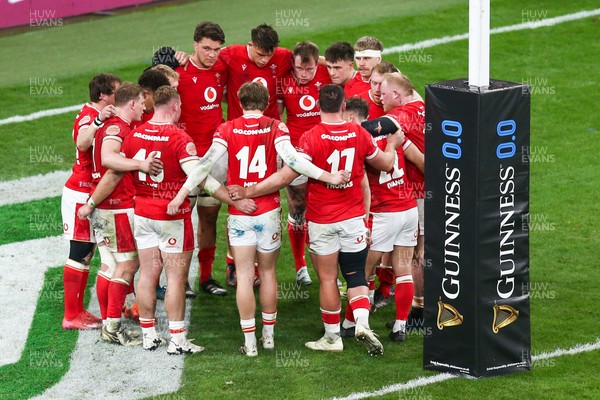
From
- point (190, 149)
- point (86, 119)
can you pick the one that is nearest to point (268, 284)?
point (190, 149)

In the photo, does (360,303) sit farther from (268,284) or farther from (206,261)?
(206,261)

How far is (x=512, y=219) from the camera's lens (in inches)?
322

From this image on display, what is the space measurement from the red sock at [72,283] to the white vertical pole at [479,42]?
12.6 ft

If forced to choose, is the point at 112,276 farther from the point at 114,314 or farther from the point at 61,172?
the point at 61,172

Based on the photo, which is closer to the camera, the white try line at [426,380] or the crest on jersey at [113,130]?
the white try line at [426,380]

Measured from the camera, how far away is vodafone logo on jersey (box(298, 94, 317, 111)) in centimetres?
1071

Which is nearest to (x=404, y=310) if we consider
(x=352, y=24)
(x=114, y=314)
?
(x=114, y=314)

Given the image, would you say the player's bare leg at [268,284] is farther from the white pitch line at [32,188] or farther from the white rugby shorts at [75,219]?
the white pitch line at [32,188]

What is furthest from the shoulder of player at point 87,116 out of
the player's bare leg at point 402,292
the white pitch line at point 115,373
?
the player's bare leg at point 402,292

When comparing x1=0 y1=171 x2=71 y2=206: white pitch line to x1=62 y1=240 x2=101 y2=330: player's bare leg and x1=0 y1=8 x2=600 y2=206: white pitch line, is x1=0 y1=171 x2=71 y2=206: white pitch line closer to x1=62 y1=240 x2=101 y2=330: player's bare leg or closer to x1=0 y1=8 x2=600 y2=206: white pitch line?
x1=0 y1=8 x2=600 y2=206: white pitch line

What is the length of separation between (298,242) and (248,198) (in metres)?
2.10

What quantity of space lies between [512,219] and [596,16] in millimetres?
11799

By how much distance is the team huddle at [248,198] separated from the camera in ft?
28.5

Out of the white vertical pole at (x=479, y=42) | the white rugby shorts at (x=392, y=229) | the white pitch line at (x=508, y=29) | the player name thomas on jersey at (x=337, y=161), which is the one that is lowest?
the white rugby shorts at (x=392, y=229)
